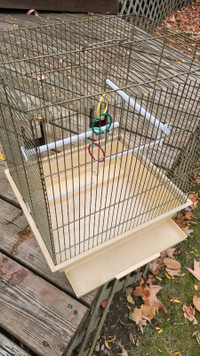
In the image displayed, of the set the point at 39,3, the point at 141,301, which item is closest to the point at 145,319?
the point at 141,301

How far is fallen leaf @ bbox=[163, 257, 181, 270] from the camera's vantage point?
7.94ft

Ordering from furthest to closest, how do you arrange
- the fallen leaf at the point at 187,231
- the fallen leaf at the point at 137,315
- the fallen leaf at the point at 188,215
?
the fallen leaf at the point at 188,215
the fallen leaf at the point at 187,231
the fallen leaf at the point at 137,315

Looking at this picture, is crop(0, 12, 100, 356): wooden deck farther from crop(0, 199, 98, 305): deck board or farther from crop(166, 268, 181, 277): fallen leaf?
crop(166, 268, 181, 277): fallen leaf

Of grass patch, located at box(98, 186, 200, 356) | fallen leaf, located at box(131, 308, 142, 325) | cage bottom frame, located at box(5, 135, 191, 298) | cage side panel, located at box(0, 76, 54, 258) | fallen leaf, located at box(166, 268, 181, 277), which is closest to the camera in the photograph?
cage side panel, located at box(0, 76, 54, 258)

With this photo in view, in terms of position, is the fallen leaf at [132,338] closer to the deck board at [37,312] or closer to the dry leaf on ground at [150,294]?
the dry leaf on ground at [150,294]

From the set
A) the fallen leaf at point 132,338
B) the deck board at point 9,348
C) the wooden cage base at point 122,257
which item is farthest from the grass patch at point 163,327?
the deck board at point 9,348

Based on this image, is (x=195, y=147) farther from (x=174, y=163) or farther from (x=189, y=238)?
(x=189, y=238)

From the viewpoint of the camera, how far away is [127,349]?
6.68 ft

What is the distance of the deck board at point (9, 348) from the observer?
1.36m

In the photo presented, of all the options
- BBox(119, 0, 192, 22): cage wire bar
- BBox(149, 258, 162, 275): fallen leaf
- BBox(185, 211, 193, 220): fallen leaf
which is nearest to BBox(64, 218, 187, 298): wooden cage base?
BBox(149, 258, 162, 275): fallen leaf

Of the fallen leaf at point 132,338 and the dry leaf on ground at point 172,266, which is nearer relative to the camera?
the fallen leaf at point 132,338

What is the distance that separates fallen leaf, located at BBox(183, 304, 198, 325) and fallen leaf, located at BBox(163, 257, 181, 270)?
31cm

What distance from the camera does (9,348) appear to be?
1.38 m

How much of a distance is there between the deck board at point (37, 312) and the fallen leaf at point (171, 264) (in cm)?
112
